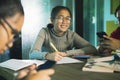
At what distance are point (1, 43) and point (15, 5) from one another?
109mm

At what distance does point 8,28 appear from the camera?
0.62m

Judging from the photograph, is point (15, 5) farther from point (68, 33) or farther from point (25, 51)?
point (25, 51)

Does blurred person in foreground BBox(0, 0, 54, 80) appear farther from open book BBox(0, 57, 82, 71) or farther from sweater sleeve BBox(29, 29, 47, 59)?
sweater sleeve BBox(29, 29, 47, 59)

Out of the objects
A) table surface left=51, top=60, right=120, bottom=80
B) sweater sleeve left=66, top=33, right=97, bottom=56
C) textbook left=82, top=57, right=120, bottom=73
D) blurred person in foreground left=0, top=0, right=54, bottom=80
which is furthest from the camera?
sweater sleeve left=66, top=33, right=97, bottom=56

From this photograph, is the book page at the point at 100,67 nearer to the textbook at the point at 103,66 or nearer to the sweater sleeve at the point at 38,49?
the textbook at the point at 103,66

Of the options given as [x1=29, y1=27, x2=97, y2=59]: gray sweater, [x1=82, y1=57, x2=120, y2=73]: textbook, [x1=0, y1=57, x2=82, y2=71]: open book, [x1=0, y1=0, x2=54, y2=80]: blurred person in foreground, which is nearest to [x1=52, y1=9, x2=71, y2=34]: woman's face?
[x1=29, y1=27, x2=97, y2=59]: gray sweater

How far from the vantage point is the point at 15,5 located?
23.9 inches

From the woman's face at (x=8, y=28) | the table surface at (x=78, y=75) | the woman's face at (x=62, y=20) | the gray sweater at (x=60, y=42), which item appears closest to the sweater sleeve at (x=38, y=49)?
the gray sweater at (x=60, y=42)

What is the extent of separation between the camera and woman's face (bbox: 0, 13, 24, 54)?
605 millimetres

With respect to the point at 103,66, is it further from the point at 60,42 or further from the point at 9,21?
the point at 9,21

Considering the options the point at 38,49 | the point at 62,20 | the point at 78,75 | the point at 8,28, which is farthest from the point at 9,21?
the point at 62,20

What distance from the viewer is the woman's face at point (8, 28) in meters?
0.61

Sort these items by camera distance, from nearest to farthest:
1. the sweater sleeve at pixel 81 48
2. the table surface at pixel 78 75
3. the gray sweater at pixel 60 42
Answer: the table surface at pixel 78 75 → the sweater sleeve at pixel 81 48 → the gray sweater at pixel 60 42

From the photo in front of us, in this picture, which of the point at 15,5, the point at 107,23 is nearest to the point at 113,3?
the point at 107,23
